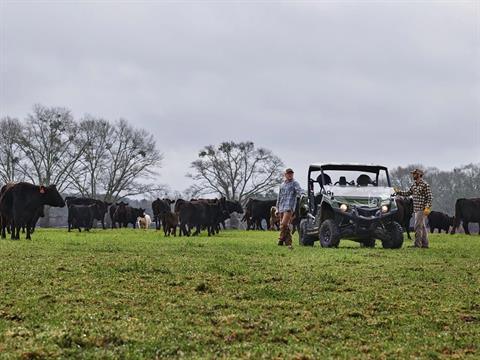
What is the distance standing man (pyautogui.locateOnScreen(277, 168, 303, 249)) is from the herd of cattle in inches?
106

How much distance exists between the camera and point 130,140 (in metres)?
68.3

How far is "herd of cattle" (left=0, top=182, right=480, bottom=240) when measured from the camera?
21.5 m

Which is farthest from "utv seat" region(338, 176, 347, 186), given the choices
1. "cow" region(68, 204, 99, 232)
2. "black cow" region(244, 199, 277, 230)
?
"black cow" region(244, 199, 277, 230)

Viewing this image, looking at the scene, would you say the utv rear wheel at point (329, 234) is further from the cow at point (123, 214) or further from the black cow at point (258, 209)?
the cow at point (123, 214)

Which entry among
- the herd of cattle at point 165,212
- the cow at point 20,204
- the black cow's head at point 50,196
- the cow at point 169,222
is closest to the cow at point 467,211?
the herd of cattle at point 165,212

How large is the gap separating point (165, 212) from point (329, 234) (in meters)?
15.1

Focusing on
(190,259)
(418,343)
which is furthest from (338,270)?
(418,343)

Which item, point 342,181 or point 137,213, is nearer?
point 342,181

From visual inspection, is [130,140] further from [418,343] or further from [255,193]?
[418,343]

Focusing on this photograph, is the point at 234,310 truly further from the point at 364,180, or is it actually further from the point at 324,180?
the point at 364,180

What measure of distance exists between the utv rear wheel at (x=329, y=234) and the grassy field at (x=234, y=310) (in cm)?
578

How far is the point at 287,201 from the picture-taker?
17906 millimetres

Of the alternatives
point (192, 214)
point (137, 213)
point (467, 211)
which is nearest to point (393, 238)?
point (192, 214)

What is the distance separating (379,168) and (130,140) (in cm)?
5192
